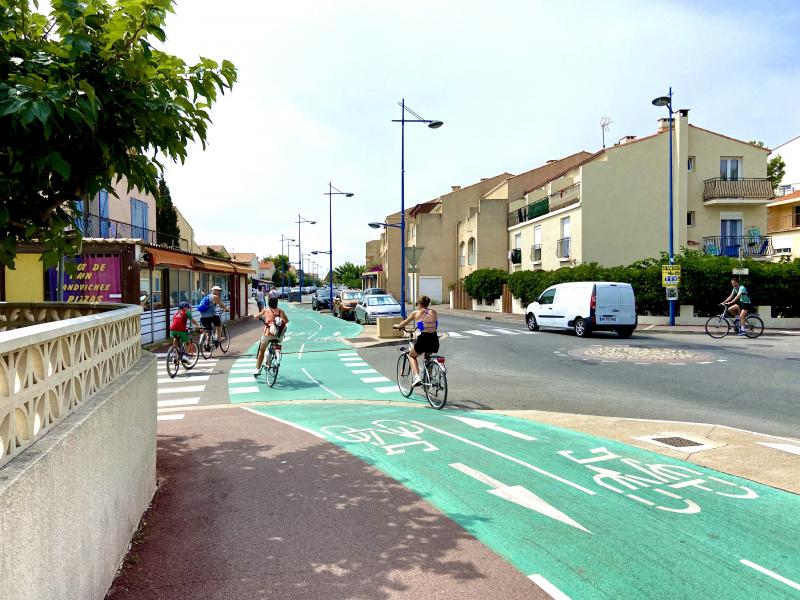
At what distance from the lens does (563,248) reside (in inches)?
1389

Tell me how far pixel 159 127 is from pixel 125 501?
266cm

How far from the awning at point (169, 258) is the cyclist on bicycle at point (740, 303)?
18.3 m

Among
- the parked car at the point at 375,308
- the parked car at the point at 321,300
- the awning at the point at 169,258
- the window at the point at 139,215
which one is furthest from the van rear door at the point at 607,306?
→ the parked car at the point at 321,300

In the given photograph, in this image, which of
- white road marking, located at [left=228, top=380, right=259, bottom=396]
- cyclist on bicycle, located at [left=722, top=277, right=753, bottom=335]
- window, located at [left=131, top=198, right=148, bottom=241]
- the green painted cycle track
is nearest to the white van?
cyclist on bicycle, located at [left=722, top=277, right=753, bottom=335]

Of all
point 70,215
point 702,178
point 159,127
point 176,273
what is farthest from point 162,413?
point 702,178

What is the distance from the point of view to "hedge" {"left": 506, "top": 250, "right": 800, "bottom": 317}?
2317 cm

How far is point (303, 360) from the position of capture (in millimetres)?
15320

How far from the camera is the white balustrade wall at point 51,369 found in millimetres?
2184

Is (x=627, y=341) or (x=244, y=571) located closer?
(x=244, y=571)

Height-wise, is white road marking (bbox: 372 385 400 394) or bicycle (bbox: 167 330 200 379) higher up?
bicycle (bbox: 167 330 200 379)

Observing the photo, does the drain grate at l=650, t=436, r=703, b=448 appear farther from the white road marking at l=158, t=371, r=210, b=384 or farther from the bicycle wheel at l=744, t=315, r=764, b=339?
the bicycle wheel at l=744, t=315, r=764, b=339

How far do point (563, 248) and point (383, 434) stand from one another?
99.5 ft

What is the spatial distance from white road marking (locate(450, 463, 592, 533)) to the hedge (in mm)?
21889

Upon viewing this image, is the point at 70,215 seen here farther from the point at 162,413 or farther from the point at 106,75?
the point at 162,413
